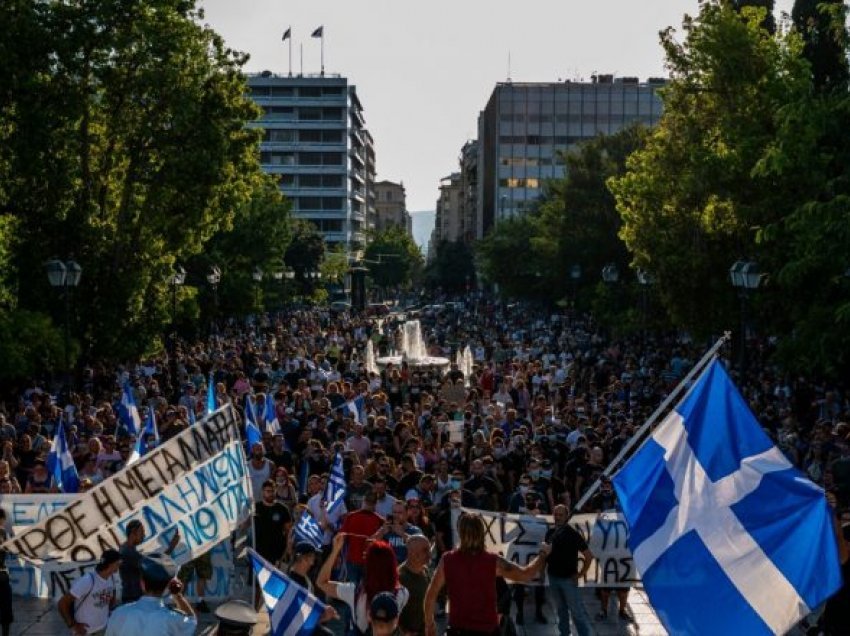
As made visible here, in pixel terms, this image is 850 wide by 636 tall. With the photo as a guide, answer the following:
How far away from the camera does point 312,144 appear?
490 feet

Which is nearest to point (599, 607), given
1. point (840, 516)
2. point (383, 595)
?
point (840, 516)

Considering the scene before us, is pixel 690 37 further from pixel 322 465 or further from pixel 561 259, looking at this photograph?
pixel 561 259

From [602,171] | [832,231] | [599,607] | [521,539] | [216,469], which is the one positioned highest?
[602,171]

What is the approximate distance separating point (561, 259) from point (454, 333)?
6497 mm

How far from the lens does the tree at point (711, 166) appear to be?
3072 centimetres

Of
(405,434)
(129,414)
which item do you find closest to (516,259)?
(129,414)

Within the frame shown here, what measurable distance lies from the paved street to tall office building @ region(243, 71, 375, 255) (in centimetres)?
13245

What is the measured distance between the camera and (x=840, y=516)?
12.1 m

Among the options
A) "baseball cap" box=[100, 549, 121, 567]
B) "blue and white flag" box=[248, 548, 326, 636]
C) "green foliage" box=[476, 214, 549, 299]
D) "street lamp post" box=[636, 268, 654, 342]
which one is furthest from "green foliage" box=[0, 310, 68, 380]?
"green foliage" box=[476, 214, 549, 299]

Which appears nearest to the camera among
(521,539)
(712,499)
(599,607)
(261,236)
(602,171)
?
(712,499)

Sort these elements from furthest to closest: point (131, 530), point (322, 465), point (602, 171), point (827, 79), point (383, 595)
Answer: point (602, 171) < point (827, 79) < point (322, 465) < point (131, 530) < point (383, 595)

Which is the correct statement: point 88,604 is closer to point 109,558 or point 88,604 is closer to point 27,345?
point 109,558

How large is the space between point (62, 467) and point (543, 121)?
14320cm

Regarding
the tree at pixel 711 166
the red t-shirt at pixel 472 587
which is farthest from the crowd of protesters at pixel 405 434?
the tree at pixel 711 166
